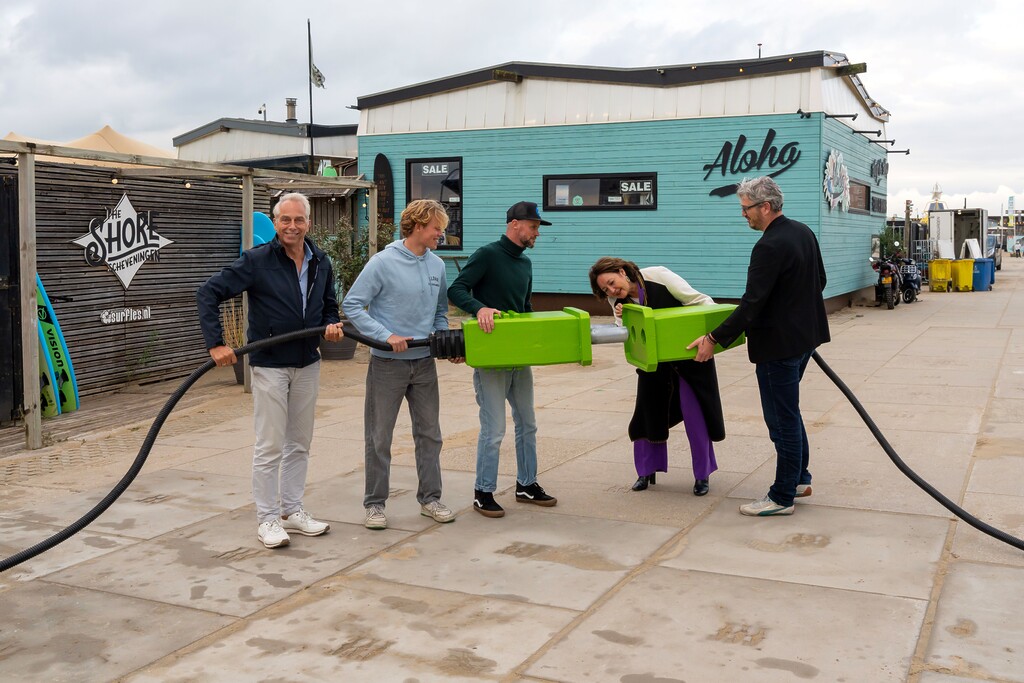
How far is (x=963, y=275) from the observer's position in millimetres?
28312

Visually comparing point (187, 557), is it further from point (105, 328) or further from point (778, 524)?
point (105, 328)

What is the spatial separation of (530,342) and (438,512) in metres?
1.11

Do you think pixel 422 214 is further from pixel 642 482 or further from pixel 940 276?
pixel 940 276

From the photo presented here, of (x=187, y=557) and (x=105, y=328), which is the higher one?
(x=105, y=328)

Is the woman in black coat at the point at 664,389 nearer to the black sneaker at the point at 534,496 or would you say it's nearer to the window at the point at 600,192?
the black sneaker at the point at 534,496

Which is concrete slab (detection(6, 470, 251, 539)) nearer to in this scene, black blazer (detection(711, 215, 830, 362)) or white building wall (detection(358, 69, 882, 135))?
black blazer (detection(711, 215, 830, 362))

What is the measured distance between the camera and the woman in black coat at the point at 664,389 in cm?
620

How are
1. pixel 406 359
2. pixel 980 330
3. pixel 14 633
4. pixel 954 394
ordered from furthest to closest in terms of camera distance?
pixel 980 330 → pixel 954 394 → pixel 406 359 → pixel 14 633

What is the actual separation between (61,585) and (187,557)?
62 centimetres

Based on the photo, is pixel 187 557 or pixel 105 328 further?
pixel 105 328

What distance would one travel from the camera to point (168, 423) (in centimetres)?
939

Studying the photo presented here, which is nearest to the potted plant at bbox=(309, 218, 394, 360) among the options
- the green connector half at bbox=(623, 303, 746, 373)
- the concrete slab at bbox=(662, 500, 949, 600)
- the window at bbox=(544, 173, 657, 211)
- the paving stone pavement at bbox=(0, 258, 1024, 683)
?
the paving stone pavement at bbox=(0, 258, 1024, 683)

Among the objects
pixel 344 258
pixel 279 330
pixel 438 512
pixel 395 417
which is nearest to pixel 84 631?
pixel 279 330

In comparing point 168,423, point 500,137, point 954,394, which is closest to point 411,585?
point 168,423
